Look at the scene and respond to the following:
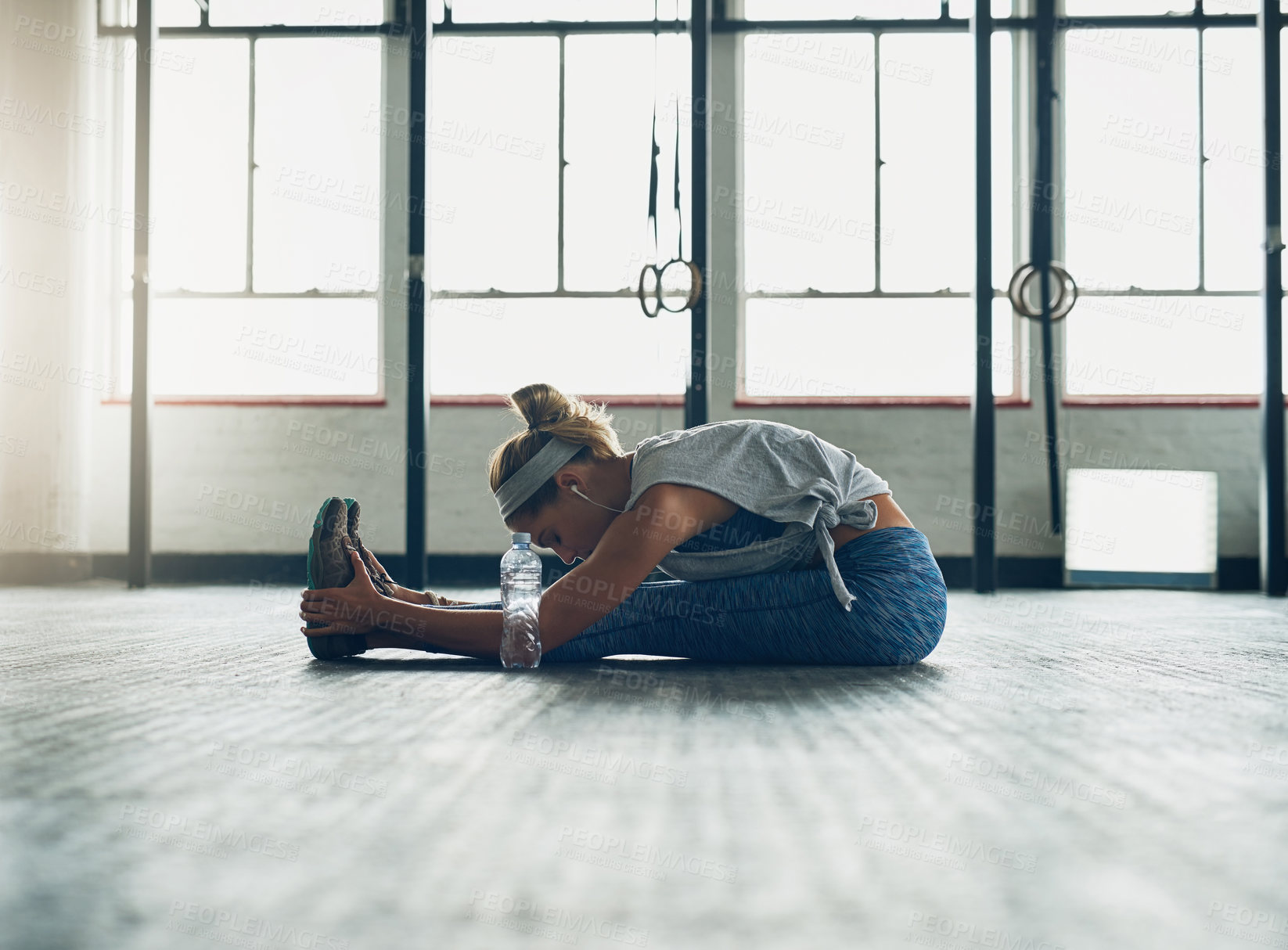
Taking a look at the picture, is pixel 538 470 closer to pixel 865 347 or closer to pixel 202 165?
pixel 865 347

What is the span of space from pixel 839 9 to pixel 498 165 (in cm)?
188

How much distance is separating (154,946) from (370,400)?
15.2 ft

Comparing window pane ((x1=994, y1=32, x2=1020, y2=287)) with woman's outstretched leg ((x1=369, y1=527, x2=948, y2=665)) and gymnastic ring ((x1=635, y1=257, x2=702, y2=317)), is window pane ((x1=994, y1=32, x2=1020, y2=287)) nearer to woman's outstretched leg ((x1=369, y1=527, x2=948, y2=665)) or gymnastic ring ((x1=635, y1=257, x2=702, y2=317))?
gymnastic ring ((x1=635, y1=257, x2=702, y2=317))

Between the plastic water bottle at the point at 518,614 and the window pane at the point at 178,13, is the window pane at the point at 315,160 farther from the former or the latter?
the plastic water bottle at the point at 518,614

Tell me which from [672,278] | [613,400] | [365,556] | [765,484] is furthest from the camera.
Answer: [613,400]

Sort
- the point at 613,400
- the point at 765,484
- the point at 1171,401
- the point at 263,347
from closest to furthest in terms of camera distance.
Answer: the point at 765,484 < the point at 1171,401 < the point at 613,400 < the point at 263,347

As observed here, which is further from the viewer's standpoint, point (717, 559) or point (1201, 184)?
point (1201, 184)

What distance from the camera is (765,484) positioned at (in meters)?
1.70

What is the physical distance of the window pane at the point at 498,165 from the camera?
5.25 meters

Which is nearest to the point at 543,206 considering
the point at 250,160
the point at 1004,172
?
the point at 250,160

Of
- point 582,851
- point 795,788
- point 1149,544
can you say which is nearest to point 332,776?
point 582,851

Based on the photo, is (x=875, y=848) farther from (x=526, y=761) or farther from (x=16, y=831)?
(x=16, y=831)

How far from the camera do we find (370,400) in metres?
5.08

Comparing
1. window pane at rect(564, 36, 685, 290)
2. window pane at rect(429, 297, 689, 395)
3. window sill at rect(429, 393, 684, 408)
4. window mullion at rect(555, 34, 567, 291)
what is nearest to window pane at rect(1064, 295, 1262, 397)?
window sill at rect(429, 393, 684, 408)
